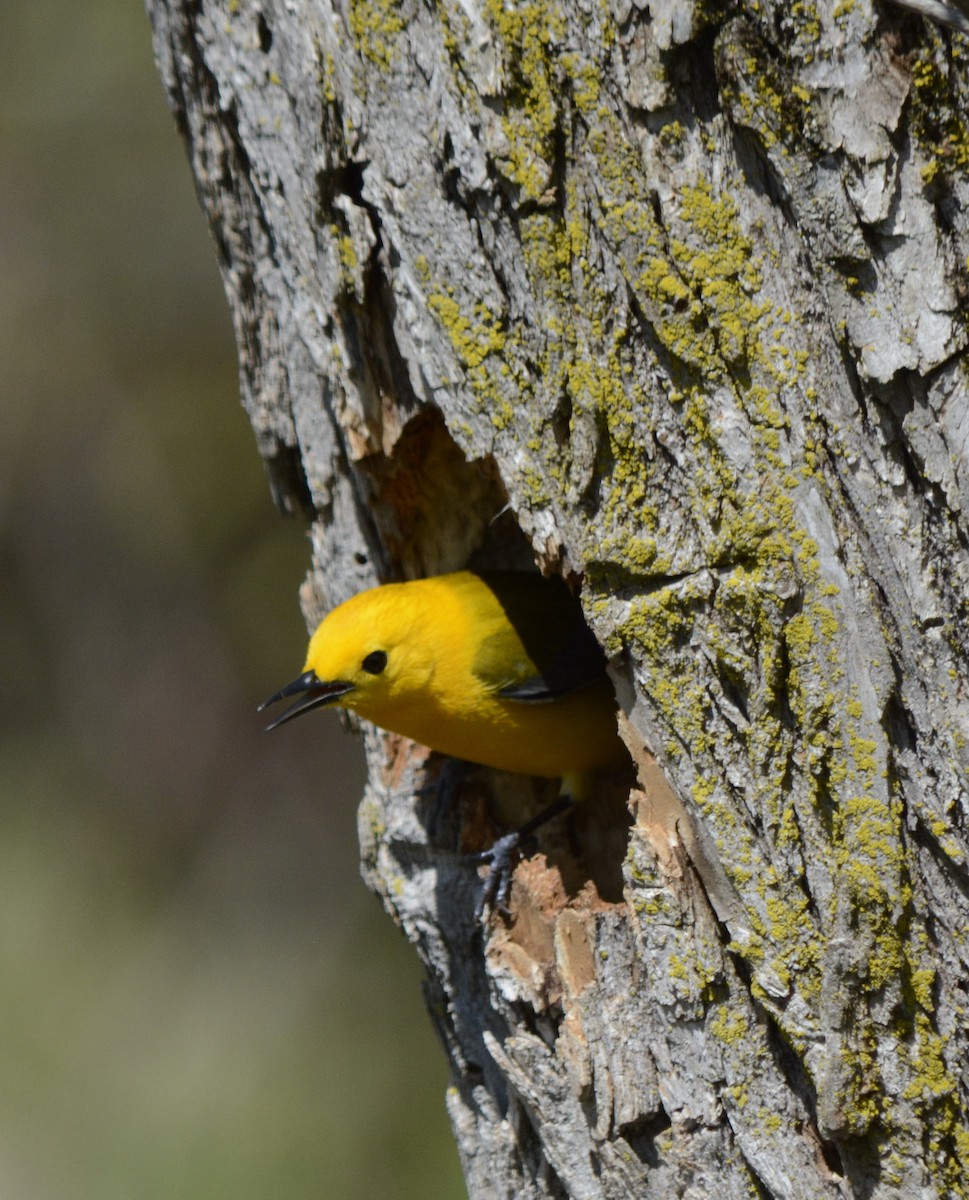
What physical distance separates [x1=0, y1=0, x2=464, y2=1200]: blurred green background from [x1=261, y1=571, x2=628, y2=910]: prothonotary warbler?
3.60 m

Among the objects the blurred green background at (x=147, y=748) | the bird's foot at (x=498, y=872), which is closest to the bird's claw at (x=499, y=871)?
the bird's foot at (x=498, y=872)

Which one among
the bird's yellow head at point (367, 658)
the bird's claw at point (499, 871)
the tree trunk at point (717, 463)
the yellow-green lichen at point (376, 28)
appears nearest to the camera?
the tree trunk at point (717, 463)

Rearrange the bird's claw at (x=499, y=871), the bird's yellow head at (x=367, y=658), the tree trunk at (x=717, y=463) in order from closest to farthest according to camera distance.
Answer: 1. the tree trunk at (x=717, y=463)
2. the bird's claw at (x=499, y=871)
3. the bird's yellow head at (x=367, y=658)

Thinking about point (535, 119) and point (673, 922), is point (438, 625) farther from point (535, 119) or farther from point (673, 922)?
point (535, 119)

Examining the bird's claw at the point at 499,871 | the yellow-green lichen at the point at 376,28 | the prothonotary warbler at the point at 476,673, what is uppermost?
the yellow-green lichen at the point at 376,28

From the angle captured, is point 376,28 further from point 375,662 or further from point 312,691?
point 312,691

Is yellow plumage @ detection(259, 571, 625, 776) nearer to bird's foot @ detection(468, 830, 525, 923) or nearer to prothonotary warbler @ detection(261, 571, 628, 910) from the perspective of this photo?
prothonotary warbler @ detection(261, 571, 628, 910)

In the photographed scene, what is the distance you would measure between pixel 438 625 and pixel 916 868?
1736mm

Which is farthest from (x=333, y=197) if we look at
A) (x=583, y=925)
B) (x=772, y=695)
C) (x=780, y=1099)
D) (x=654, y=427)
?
(x=780, y=1099)

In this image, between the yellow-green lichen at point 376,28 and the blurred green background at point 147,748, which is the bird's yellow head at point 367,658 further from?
the blurred green background at point 147,748

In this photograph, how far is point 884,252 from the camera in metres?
2.19

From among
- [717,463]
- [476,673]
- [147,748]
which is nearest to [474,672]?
[476,673]

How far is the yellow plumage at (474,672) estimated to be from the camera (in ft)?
12.0

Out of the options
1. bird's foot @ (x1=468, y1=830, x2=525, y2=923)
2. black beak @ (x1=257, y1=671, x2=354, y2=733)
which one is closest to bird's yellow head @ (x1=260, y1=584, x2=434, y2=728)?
black beak @ (x1=257, y1=671, x2=354, y2=733)
